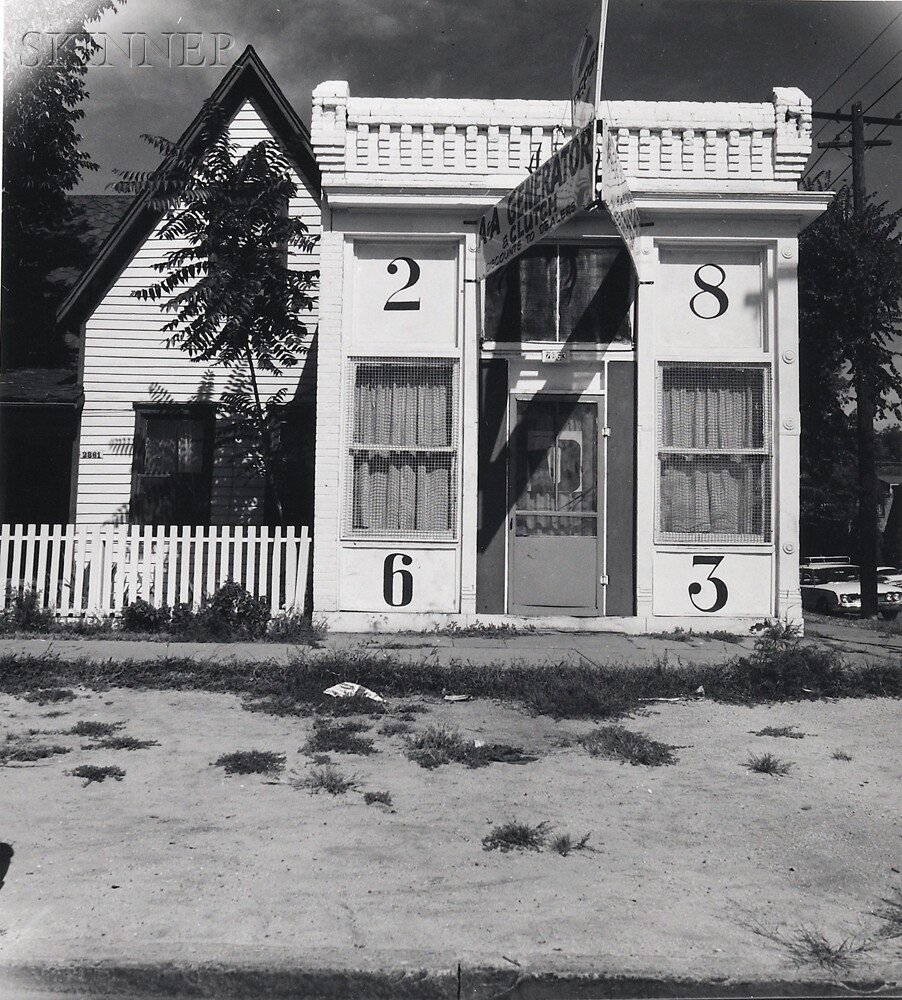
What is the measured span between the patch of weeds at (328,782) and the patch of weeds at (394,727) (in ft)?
3.09

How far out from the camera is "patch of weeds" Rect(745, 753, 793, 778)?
5.46 metres

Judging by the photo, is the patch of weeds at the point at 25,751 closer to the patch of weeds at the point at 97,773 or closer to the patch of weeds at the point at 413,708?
the patch of weeds at the point at 97,773

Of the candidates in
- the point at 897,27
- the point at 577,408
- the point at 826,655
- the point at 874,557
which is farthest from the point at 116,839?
the point at 874,557

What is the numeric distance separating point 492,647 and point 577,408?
3150 mm

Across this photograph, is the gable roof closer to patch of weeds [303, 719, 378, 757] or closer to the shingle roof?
the shingle roof

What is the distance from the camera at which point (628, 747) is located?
5.83 meters

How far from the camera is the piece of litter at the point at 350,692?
7.10 metres

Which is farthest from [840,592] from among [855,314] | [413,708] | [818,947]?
[818,947]

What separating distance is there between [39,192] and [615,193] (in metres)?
11.9

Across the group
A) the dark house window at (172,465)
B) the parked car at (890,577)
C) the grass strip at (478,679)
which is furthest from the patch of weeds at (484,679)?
the parked car at (890,577)

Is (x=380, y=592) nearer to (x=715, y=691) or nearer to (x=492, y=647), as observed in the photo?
(x=492, y=647)

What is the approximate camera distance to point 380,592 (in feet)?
34.3

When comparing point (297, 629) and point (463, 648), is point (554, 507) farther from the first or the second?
point (297, 629)

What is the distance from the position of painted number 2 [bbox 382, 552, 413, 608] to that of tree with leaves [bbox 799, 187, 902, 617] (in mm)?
9555
